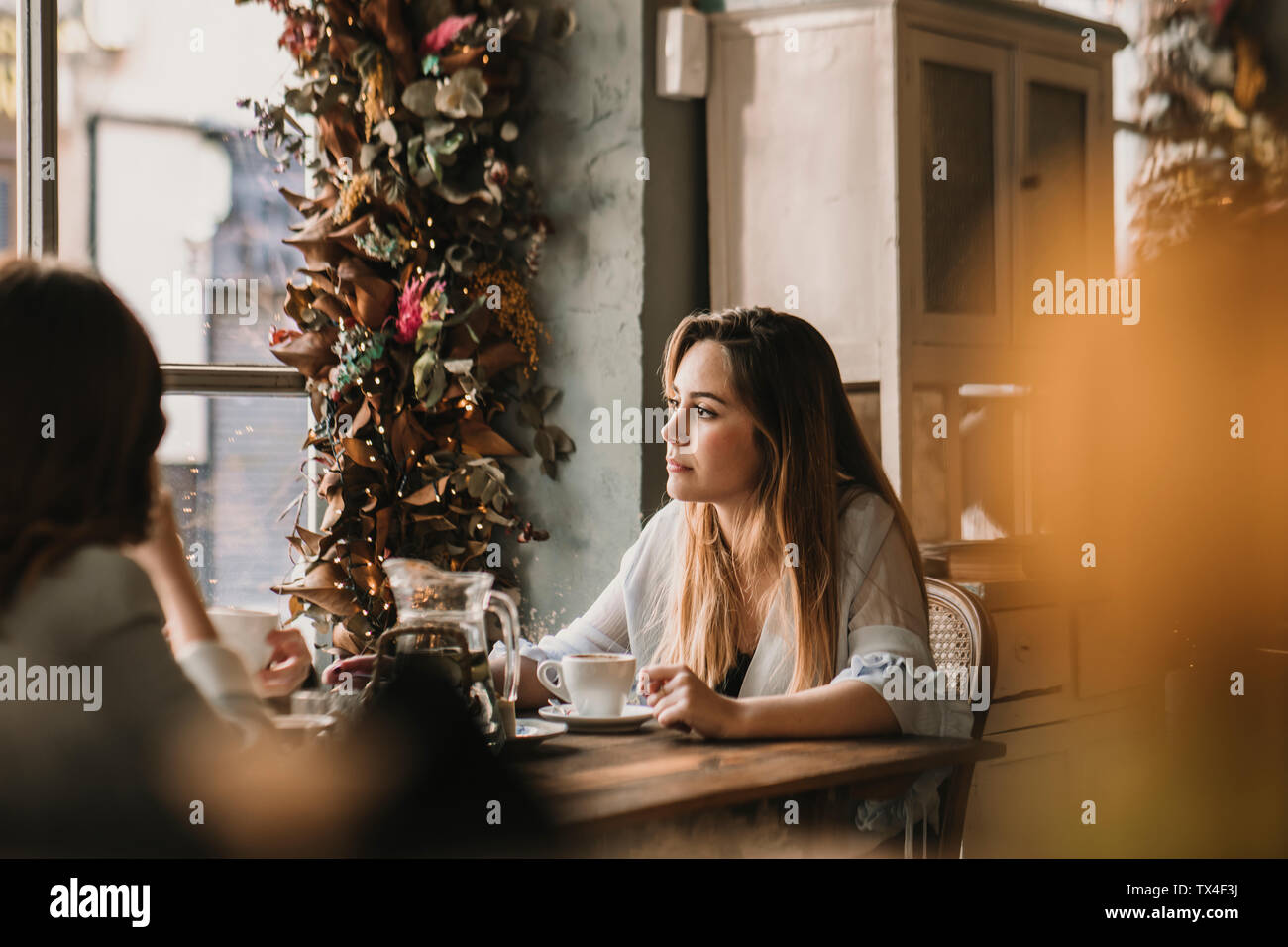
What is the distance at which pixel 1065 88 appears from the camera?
9.70ft

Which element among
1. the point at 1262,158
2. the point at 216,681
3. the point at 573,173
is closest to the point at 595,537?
the point at 573,173

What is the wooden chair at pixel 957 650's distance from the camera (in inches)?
65.1

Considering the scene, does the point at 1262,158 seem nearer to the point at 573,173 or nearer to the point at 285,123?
the point at 573,173

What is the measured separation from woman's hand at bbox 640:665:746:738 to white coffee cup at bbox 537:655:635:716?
77mm

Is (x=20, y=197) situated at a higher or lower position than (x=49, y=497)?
higher

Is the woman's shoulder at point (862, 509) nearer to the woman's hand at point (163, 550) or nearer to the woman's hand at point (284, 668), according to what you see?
the woman's hand at point (284, 668)

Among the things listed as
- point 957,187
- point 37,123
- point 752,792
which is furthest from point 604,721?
point 37,123

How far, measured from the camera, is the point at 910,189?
2627mm

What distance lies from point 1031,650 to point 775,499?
1.29 m

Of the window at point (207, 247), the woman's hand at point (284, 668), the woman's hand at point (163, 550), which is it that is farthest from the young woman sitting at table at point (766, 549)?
the window at point (207, 247)

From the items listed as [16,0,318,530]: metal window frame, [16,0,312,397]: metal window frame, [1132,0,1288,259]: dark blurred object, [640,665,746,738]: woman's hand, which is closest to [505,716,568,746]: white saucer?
[640,665,746,738]: woman's hand

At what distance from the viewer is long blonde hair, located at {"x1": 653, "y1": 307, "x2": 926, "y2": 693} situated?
5.46 ft

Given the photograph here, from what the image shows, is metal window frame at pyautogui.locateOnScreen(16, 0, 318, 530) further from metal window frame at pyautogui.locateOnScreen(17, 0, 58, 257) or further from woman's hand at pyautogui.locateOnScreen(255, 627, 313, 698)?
woman's hand at pyautogui.locateOnScreen(255, 627, 313, 698)
